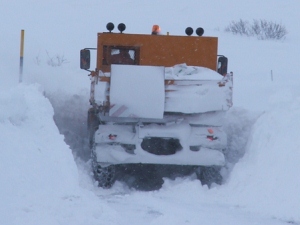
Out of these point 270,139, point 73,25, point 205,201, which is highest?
point 73,25

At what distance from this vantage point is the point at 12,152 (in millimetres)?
6387

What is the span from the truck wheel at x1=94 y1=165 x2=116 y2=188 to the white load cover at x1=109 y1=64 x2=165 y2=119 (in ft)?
2.78

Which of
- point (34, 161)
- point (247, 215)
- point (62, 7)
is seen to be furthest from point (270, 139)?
point (62, 7)

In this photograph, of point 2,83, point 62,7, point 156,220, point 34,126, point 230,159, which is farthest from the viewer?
point 62,7

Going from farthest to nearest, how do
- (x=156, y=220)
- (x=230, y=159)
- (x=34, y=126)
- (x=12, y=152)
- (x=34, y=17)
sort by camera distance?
(x=34, y=17), (x=230, y=159), (x=34, y=126), (x=156, y=220), (x=12, y=152)

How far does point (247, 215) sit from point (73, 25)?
19.4 metres

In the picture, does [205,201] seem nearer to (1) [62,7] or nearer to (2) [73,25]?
(2) [73,25]

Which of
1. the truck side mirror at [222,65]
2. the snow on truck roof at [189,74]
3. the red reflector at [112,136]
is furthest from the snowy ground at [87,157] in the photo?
the snow on truck roof at [189,74]

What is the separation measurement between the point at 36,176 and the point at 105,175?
3430mm

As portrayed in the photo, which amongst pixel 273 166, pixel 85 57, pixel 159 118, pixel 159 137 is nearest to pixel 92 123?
pixel 85 57

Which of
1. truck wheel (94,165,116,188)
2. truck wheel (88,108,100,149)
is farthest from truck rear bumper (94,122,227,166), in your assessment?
truck wheel (88,108,100,149)

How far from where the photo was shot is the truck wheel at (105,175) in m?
9.61

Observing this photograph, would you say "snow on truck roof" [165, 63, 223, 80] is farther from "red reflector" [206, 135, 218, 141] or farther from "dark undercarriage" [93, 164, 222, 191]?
"dark undercarriage" [93, 164, 222, 191]

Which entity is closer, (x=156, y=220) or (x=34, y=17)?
(x=156, y=220)
